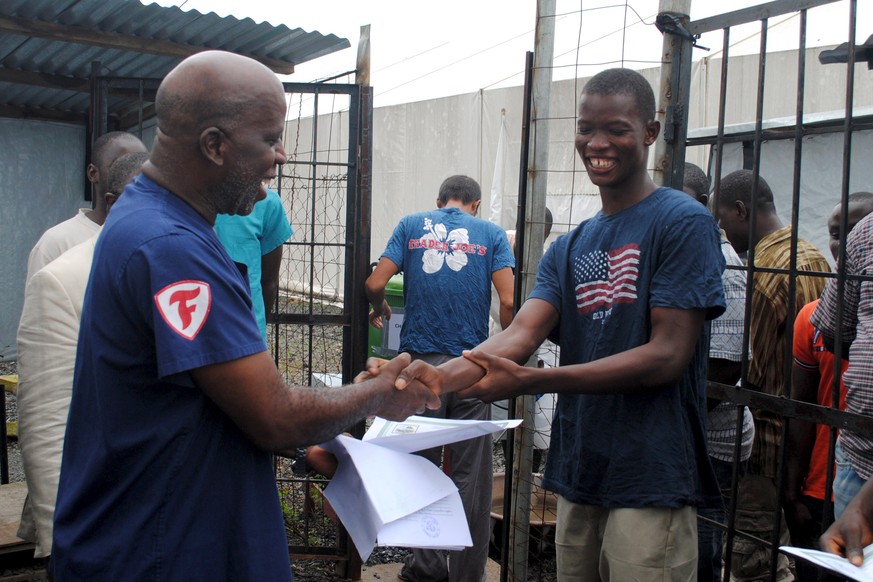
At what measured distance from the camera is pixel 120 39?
230 inches

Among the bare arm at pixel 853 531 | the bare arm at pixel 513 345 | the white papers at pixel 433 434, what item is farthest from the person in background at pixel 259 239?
the bare arm at pixel 853 531

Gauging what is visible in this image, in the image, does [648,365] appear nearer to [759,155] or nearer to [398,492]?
[398,492]

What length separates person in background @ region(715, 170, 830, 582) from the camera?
3.52 metres

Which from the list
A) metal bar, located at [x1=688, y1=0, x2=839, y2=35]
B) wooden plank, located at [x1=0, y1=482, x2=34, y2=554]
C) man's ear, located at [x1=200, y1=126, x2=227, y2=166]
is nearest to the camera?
man's ear, located at [x1=200, y1=126, x2=227, y2=166]

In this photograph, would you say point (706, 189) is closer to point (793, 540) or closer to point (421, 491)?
point (793, 540)

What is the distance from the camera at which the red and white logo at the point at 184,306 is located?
1.55 meters

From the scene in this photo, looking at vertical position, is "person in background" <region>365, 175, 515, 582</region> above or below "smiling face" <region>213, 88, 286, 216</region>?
below

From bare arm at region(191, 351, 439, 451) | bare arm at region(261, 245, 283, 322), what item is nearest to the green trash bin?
bare arm at region(261, 245, 283, 322)

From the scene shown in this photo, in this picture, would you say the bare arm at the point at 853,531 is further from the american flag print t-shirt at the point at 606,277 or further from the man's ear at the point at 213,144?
the man's ear at the point at 213,144

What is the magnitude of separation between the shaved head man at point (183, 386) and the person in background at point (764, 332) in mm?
2330

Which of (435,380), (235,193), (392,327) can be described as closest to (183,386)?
(235,193)

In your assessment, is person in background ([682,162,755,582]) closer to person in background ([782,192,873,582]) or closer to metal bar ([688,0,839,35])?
person in background ([782,192,873,582])

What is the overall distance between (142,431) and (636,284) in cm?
140

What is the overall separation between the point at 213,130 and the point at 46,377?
1.30 m
